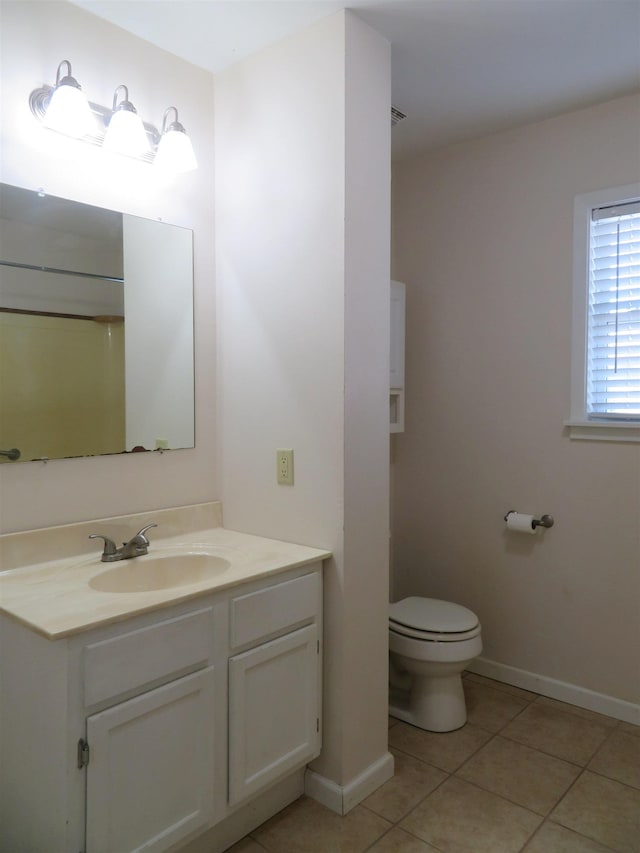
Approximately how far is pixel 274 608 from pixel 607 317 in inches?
71.6

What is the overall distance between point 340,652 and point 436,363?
159cm

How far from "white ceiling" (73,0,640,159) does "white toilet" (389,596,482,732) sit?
6.95 ft

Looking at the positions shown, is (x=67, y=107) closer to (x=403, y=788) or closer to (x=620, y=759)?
(x=403, y=788)

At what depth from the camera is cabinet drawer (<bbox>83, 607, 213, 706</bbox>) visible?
1380 mm

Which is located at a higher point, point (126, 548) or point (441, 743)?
point (126, 548)

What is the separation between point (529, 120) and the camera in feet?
8.68

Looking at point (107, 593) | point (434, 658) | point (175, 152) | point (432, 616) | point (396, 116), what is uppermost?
point (396, 116)

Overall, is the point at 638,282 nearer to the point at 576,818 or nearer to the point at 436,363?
the point at 436,363

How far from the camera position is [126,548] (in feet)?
6.26

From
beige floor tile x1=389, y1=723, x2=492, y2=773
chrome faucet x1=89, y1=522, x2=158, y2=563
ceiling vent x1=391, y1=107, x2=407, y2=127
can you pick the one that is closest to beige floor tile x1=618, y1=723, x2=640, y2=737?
beige floor tile x1=389, y1=723, x2=492, y2=773

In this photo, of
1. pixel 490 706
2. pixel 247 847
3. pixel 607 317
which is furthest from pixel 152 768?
pixel 607 317

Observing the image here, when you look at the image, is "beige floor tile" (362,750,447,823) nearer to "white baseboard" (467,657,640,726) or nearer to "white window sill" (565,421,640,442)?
"white baseboard" (467,657,640,726)

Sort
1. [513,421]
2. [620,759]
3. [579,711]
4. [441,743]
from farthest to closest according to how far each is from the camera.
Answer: [513,421], [579,711], [441,743], [620,759]

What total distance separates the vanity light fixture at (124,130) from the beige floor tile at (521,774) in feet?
7.88
